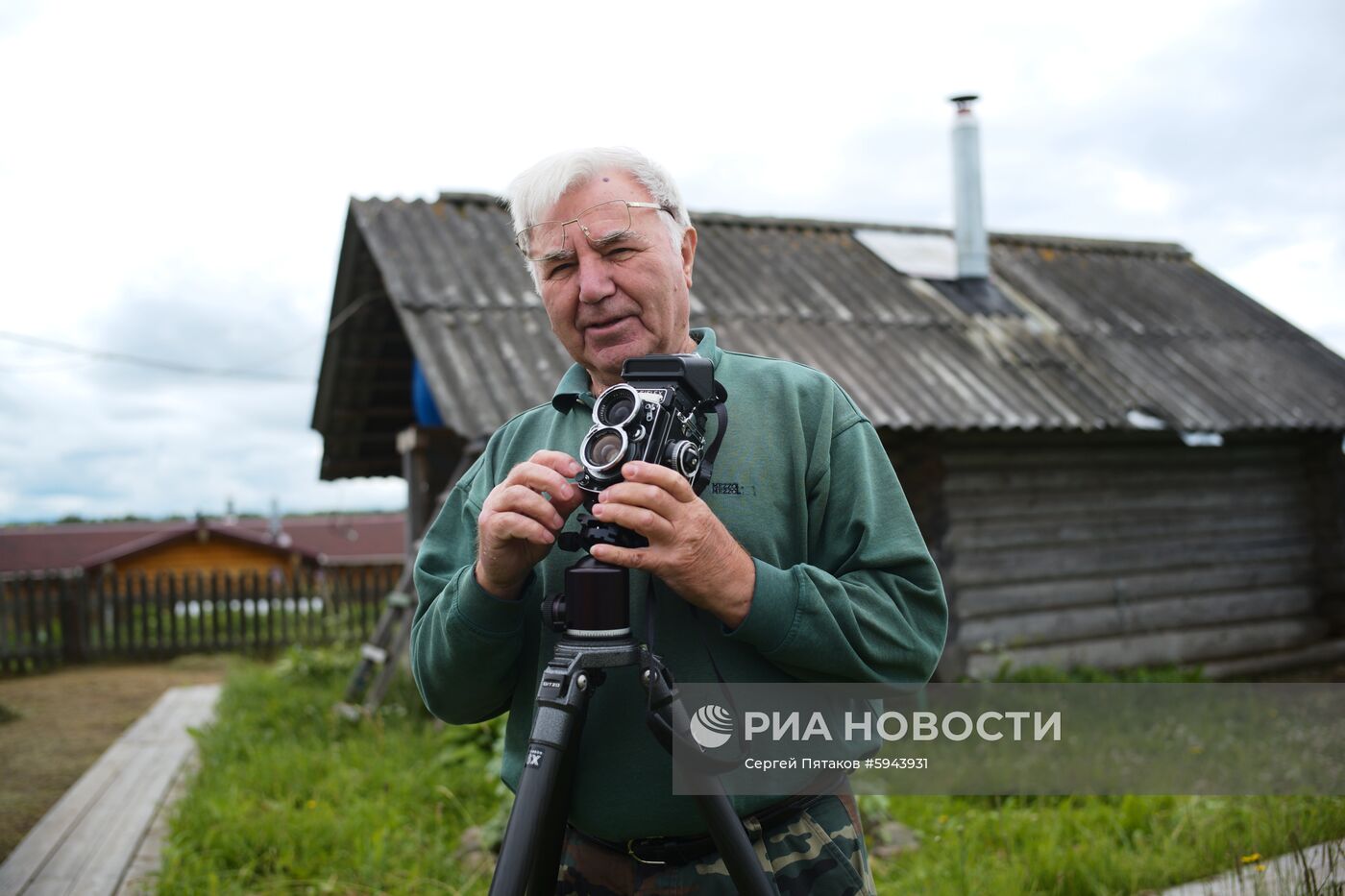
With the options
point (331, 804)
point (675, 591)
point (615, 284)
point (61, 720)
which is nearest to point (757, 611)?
point (675, 591)

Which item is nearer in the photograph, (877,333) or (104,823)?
(104,823)

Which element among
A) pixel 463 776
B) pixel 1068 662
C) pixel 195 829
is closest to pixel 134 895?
pixel 195 829

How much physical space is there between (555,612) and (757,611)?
286mm

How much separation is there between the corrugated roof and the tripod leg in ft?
14.2

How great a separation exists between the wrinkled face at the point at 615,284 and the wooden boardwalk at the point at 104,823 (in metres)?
3.83

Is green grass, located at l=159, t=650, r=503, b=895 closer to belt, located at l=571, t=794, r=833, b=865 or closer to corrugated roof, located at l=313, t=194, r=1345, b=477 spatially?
corrugated roof, located at l=313, t=194, r=1345, b=477

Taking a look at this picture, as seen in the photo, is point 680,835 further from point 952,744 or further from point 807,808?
point 952,744

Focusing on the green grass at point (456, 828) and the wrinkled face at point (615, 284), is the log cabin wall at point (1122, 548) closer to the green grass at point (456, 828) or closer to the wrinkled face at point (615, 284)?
the green grass at point (456, 828)

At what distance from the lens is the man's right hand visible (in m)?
1.39

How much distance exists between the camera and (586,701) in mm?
1412

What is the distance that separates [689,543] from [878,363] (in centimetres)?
648

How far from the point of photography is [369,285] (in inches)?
336

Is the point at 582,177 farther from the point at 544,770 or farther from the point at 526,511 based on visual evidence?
the point at 544,770

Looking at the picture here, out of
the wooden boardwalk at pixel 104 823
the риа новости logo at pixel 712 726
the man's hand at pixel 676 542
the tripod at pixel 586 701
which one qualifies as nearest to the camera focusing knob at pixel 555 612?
the tripod at pixel 586 701
